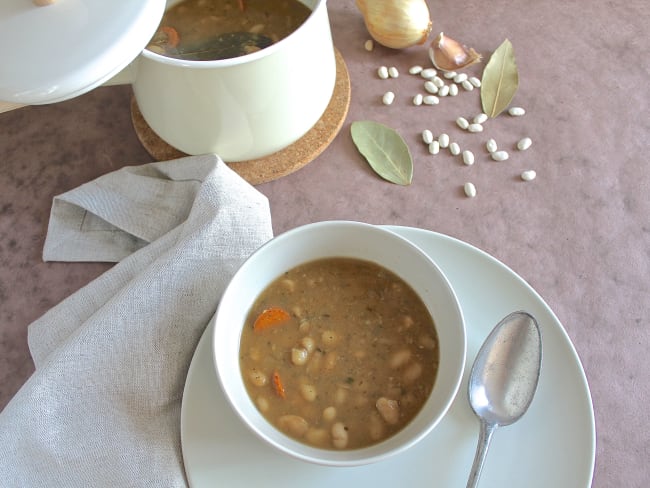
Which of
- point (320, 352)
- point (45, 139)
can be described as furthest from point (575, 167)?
point (45, 139)

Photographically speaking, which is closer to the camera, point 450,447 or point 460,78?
point 450,447

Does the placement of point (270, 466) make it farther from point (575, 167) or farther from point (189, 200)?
point (575, 167)

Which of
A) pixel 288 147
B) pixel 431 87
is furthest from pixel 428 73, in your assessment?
pixel 288 147

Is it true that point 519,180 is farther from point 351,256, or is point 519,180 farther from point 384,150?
Answer: point 351,256

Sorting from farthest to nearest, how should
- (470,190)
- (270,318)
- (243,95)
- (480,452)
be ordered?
1. (470,190)
2. (243,95)
3. (270,318)
4. (480,452)

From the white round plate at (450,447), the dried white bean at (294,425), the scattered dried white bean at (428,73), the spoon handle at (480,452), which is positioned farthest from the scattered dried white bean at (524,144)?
the dried white bean at (294,425)

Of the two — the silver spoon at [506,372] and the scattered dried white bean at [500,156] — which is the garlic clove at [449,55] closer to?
the scattered dried white bean at [500,156]

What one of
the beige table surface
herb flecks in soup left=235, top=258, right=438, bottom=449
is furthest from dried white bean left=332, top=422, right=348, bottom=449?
the beige table surface
